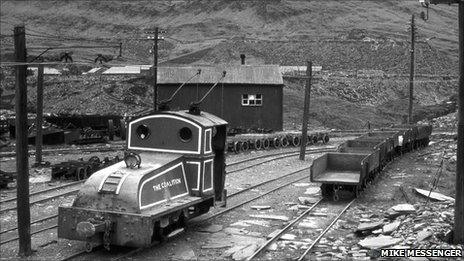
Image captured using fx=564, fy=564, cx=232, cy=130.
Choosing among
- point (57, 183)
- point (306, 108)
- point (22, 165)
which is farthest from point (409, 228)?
point (306, 108)

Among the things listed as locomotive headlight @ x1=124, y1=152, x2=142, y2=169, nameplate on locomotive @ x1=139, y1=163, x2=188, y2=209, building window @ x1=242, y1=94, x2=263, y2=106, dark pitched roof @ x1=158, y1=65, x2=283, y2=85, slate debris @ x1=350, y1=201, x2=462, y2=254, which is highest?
dark pitched roof @ x1=158, y1=65, x2=283, y2=85

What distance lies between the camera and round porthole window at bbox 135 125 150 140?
1323 centimetres

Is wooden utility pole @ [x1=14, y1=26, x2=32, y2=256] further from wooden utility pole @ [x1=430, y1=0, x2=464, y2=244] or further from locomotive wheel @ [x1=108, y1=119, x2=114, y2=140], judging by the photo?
locomotive wheel @ [x1=108, y1=119, x2=114, y2=140]

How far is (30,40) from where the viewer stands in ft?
304

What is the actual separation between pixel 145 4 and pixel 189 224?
336 feet

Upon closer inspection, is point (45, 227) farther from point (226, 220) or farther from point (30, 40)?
point (30, 40)

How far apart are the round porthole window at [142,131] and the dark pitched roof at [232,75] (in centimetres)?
2768

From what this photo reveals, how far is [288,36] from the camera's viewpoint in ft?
285

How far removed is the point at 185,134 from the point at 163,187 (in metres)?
1.50

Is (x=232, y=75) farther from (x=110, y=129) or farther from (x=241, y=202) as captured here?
(x=241, y=202)

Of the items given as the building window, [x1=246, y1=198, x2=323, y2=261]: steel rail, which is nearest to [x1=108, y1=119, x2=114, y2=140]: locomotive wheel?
the building window

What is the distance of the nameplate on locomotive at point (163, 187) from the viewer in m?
11.5

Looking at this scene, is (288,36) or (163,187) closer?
(163,187)

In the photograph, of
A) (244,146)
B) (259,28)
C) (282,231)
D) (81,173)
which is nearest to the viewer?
(282,231)
